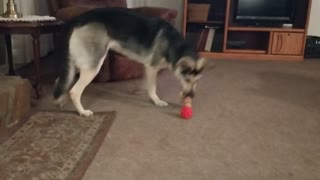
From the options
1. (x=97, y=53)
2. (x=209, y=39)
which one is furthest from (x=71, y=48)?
(x=209, y=39)

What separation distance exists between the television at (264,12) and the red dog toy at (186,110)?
2136 millimetres

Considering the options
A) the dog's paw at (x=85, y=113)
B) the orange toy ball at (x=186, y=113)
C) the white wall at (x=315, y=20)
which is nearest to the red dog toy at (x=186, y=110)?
the orange toy ball at (x=186, y=113)

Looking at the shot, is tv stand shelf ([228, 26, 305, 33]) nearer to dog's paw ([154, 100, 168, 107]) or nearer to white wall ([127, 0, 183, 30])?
white wall ([127, 0, 183, 30])

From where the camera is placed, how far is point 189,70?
A: 83.7 inches

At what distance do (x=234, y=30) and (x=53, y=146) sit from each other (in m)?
2.81

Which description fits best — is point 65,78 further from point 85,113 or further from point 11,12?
point 11,12

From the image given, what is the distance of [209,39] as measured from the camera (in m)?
3.98

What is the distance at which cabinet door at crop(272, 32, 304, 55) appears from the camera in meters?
3.86

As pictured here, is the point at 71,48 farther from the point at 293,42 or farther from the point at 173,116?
the point at 293,42

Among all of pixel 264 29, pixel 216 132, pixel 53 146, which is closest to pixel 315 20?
pixel 264 29

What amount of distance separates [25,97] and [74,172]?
85 centimetres

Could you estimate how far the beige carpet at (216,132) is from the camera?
60.1 inches

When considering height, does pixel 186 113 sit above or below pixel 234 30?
below

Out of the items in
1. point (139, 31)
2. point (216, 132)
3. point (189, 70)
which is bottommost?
point (216, 132)
